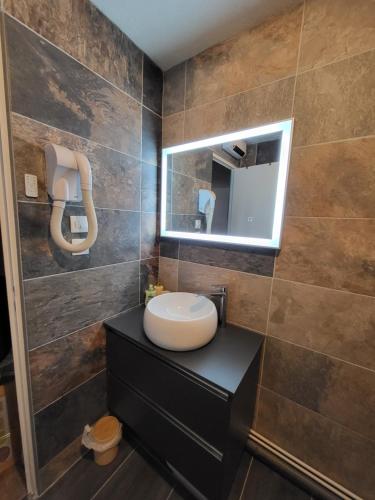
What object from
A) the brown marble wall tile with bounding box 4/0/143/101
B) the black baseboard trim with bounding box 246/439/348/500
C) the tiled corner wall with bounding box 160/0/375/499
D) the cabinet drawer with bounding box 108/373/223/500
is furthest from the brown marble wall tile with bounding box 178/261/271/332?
the brown marble wall tile with bounding box 4/0/143/101

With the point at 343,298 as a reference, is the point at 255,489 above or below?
below

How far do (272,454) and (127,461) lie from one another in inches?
30.9

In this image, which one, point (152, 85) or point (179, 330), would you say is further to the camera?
point (152, 85)

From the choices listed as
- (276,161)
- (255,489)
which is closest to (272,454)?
(255,489)

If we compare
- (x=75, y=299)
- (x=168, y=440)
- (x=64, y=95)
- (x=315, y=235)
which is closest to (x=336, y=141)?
(x=315, y=235)

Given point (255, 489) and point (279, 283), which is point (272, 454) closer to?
point (255, 489)

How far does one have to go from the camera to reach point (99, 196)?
1.02 m

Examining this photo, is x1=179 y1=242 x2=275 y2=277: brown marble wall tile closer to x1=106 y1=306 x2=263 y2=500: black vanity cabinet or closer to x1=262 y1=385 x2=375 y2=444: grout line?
x1=106 y1=306 x2=263 y2=500: black vanity cabinet

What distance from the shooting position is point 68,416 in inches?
40.4

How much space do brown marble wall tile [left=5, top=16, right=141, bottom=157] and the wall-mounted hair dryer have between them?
0.55 ft

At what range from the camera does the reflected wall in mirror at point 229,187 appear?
99cm

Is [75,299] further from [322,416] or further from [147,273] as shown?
[322,416]

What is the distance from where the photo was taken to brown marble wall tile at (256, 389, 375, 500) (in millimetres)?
892

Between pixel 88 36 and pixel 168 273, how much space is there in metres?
1.26
